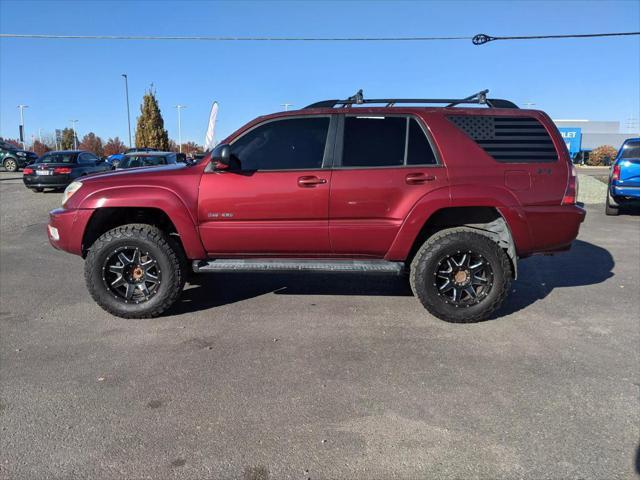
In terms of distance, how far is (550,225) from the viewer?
454 centimetres

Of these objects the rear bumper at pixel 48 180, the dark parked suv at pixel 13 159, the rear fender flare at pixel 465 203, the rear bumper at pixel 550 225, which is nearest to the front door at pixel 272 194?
the rear fender flare at pixel 465 203

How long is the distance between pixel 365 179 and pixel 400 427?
2.36 metres

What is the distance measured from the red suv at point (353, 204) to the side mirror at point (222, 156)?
14mm

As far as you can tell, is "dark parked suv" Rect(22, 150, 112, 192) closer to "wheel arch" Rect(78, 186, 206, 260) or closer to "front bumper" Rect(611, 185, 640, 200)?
"wheel arch" Rect(78, 186, 206, 260)

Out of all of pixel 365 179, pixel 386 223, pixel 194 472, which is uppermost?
pixel 365 179

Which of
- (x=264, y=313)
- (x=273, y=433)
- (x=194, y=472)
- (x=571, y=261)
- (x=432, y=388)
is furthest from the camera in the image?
(x=571, y=261)

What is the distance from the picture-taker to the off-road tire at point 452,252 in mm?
4496

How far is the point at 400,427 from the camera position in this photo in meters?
2.84

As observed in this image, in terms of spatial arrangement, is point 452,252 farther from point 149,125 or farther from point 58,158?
point 149,125

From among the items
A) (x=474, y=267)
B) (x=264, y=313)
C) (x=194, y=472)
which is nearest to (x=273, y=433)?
(x=194, y=472)

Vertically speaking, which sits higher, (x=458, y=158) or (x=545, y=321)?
(x=458, y=158)

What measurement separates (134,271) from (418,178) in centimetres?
293

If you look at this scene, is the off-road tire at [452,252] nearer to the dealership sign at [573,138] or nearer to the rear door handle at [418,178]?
the rear door handle at [418,178]

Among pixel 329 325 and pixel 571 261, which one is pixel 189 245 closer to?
pixel 329 325
